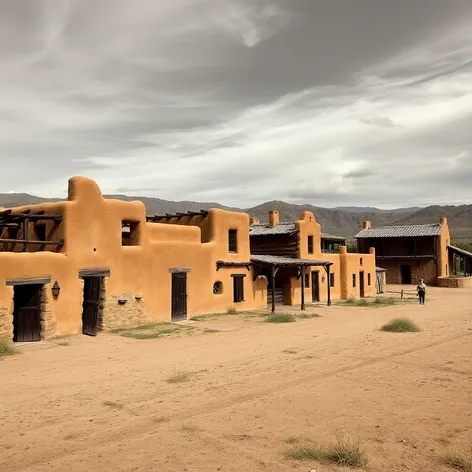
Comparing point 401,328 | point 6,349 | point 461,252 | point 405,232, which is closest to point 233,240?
point 401,328

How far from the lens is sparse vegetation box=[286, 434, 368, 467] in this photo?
245 inches

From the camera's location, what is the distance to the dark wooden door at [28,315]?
52.1ft

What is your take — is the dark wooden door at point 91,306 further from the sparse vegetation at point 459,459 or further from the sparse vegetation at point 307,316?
the sparse vegetation at point 459,459

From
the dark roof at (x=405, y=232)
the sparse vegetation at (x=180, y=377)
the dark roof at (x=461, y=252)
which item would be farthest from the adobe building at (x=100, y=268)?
the dark roof at (x=461, y=252)

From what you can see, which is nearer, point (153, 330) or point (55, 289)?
point (55, 289)

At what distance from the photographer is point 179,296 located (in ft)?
70.6

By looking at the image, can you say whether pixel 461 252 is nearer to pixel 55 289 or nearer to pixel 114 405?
pixel 55 289

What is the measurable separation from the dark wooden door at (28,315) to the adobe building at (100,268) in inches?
1.3

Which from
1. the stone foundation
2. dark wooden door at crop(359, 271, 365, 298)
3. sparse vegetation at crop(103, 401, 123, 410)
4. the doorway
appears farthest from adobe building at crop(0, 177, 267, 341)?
the doorway

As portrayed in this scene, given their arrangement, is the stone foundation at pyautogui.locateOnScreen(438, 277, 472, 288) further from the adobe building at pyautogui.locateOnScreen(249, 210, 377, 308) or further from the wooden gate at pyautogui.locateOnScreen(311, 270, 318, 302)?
the wooden gate at pyautogui.locateOnScreen(311, 270, 318, 302)

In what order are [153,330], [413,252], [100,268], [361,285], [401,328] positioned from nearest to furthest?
[401,328]
[100,268]
[153,330]
[361,285]
[413,252]

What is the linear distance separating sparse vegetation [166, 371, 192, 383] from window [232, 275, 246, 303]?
45.1 feet

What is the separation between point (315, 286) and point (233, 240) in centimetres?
905

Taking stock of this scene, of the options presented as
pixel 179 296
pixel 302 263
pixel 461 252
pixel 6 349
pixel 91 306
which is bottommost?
pixel 6 349
